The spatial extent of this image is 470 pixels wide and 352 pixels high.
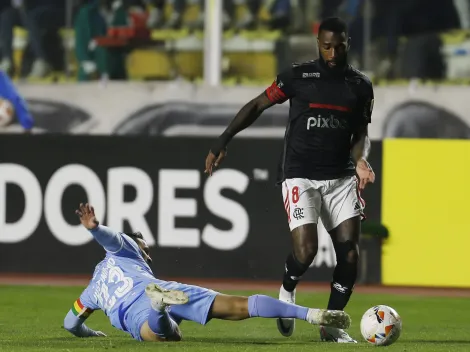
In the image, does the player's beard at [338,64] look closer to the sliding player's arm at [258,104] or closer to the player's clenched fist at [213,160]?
the sliding player's arm at [258,104]

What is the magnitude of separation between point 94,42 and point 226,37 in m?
1.87

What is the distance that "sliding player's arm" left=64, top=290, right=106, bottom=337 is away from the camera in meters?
8.60

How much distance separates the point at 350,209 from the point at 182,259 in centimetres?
605

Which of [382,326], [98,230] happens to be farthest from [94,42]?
[382,326]

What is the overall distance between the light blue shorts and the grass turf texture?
0.15m

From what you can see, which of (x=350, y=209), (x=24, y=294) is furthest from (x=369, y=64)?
(x=350, y=209)

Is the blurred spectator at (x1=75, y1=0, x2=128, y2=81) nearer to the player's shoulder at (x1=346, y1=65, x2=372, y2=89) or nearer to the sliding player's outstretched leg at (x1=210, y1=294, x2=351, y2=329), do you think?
the player's shoulder at (x1=346, y1=65, x2=372, y2=89)

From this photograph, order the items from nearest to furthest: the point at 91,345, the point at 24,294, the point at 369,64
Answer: the point at 91,345, the point at 24,294, the point at 369,64

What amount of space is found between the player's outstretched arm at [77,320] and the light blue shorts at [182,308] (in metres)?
0.48

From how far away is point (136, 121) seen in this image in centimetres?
1828

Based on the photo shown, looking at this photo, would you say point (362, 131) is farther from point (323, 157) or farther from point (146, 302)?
point (146, 302)

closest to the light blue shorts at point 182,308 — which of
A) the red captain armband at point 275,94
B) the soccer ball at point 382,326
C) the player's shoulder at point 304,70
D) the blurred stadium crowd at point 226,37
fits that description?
the soccer ball at point 382,326

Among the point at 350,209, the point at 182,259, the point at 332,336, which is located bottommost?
the point at 182,259

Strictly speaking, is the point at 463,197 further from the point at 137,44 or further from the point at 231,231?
the point at 137,44
